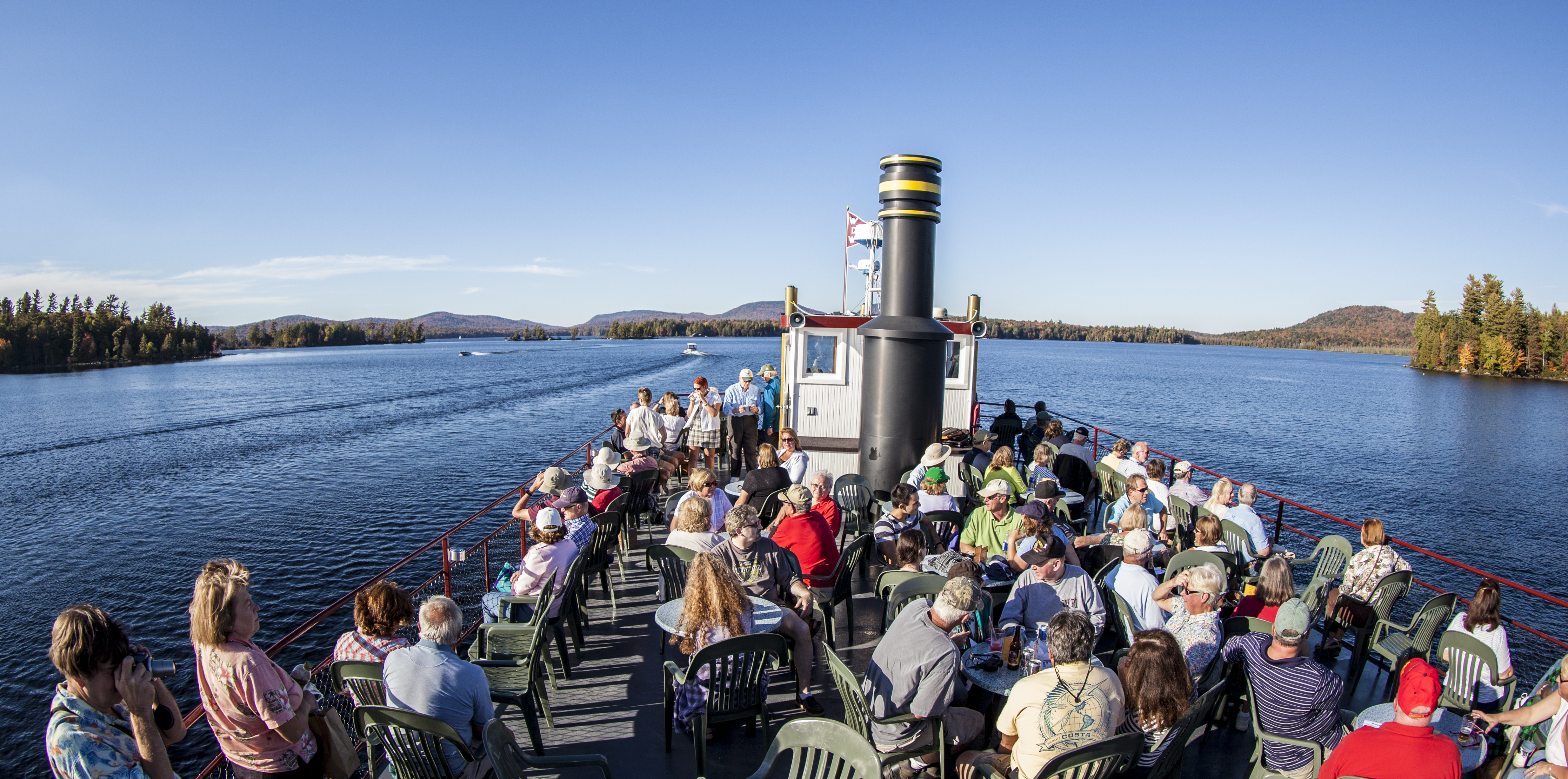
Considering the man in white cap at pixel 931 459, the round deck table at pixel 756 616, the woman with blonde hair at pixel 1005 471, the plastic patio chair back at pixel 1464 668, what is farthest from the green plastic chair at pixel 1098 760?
the woman with blonde hair at pixel 1005 471

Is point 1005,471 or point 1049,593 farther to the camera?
point 1005,471

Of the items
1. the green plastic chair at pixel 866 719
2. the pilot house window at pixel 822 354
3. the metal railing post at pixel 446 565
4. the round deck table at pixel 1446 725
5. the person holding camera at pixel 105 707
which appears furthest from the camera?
the pilot house window at pixel 822 354

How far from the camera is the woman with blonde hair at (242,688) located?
2848 mm

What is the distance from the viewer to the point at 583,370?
7600 cm

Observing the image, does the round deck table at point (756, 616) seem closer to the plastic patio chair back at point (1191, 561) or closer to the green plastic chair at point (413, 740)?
the green plastic chair at point (413, 740)

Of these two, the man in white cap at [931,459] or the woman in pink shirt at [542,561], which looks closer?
the woman in pink shirt at [542,561]

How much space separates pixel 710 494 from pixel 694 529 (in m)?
1.07

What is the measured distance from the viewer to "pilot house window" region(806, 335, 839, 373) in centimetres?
1098

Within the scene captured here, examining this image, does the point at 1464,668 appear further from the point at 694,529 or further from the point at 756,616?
the point at 694,529

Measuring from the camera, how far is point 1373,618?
5340mm

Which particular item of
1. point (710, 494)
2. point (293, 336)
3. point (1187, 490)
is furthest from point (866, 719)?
point (293, 336)

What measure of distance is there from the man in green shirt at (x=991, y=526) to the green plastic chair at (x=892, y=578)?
1.17 meters

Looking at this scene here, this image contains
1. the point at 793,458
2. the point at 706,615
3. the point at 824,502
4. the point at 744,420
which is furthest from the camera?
the point at 744,420

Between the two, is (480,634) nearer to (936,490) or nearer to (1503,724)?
(936,490)
